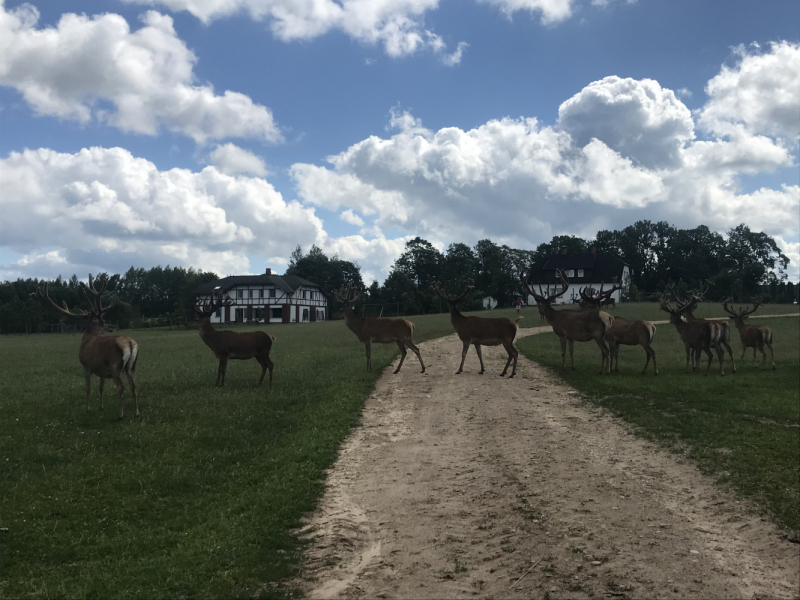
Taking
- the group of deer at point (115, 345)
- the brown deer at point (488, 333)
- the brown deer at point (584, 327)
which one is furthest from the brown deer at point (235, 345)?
the brown deer at point (584, 327)

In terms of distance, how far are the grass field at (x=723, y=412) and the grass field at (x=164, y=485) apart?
18.8ft

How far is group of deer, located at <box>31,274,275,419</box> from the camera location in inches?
515

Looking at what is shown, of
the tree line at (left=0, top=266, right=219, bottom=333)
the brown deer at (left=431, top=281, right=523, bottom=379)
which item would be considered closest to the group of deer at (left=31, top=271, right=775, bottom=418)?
the brown deer at (left=431, top=281, right=523, bottom=379)

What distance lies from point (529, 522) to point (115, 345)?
9343mm

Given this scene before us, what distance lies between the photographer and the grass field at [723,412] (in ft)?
29.3

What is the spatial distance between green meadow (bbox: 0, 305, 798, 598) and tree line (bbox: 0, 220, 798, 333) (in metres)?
59.2

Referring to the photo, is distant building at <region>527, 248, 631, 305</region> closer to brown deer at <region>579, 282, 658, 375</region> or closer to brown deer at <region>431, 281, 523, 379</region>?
brown deer at <region>579, 282, 658, 375</region>

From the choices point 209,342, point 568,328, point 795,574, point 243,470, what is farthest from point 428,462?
point 568,328

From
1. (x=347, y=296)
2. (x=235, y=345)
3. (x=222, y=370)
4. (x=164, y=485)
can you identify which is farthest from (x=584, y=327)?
→ (x=164, y=485)

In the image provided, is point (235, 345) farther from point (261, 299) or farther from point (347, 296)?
point (261, 299)

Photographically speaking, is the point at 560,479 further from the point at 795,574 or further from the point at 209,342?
the point at 209,342

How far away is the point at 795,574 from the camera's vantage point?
6098mm

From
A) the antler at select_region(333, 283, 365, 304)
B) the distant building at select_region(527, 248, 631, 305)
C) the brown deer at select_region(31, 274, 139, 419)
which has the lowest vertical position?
the brown deer at select_region(31, 274, 139, 419)

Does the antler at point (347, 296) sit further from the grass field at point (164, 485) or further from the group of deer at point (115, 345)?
the grass field at point (164, 485)
